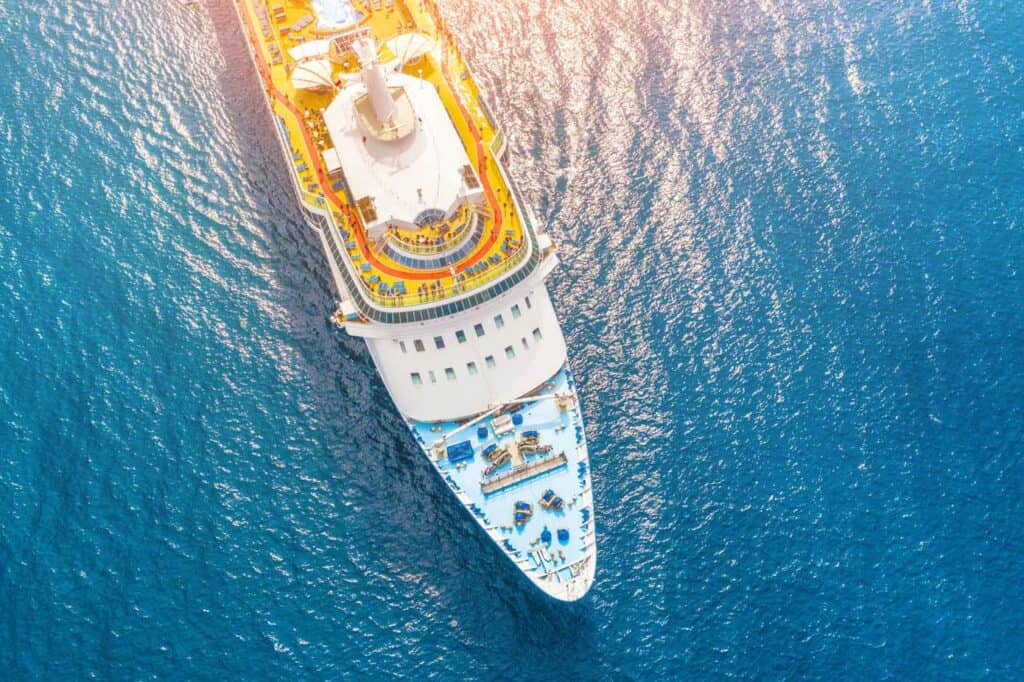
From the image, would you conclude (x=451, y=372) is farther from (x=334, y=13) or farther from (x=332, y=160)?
(x=334, y=13)

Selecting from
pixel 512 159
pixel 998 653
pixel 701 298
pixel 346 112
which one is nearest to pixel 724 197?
pixel 701 298

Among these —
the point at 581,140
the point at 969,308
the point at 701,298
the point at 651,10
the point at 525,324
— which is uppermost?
the point at 651,10

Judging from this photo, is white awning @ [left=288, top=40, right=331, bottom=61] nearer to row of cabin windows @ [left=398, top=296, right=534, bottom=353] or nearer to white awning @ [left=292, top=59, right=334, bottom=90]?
white awning @ [left=292, top=59, right=334, bottom=90]

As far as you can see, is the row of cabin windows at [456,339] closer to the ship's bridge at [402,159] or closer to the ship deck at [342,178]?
the ship deck at [342,178]

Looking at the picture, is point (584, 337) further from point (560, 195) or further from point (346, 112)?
point (346, 112)

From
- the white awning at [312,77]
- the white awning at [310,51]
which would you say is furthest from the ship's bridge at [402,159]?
the white awning at [310,51]

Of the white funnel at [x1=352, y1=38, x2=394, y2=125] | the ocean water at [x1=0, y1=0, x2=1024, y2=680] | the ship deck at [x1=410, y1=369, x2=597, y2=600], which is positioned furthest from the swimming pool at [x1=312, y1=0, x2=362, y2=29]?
the ship deck at [x1=410, y1=369, x2=597, y2=600]
